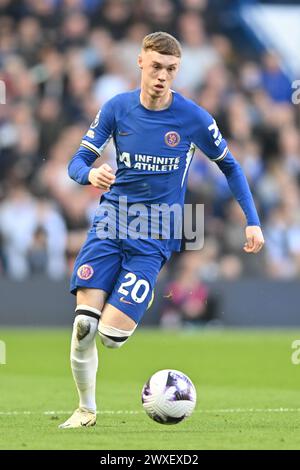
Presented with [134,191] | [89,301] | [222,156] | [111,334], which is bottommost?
[111,334]

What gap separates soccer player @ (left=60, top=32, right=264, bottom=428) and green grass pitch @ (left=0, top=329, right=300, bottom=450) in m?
0.64

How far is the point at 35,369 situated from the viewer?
13.0m

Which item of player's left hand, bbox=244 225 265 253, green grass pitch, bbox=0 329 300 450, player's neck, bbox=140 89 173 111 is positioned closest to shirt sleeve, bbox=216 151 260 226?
player's left hand, bbox=244 225 265 253

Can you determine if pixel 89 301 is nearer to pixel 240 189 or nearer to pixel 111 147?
pixel 240 189

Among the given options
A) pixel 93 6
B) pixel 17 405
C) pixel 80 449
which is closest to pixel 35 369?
pixel 17 405

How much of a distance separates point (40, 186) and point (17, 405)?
26.2ft

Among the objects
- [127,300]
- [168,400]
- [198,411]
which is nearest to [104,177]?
[127,300]

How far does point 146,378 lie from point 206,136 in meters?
4.37

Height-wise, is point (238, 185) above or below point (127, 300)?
above

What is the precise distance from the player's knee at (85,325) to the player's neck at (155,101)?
1.45 meters

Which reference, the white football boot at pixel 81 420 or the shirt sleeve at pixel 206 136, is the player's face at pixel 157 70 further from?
the white football boot at pixel 81 420

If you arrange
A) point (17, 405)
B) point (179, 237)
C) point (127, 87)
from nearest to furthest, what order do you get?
1. point (179, 237)
2. point (17, 405)
3. point (127, 87)

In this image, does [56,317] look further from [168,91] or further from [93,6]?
[168,91]

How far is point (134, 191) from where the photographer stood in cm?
826
